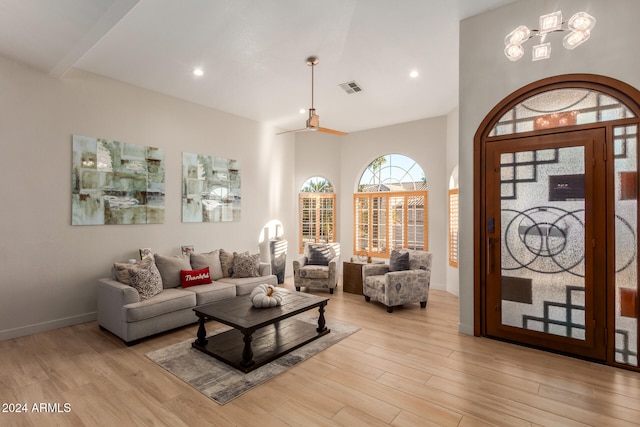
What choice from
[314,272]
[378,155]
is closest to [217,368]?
[314,272]

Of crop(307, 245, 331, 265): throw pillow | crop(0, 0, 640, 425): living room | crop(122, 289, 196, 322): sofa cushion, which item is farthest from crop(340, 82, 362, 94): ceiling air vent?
crop(122, 289, 196, 322): sofa cushion

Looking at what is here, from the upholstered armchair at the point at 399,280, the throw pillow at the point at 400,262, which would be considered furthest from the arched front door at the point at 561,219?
the throw pillow at the point at 400,262

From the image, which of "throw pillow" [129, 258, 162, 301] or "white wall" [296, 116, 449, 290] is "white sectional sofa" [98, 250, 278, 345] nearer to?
"throw pillow" [129, 258, 162, 301]

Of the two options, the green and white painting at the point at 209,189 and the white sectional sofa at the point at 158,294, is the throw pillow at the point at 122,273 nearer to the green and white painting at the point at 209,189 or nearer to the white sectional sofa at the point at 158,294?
the white sectional sofa at the point at 158,294

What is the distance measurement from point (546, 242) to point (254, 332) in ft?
10.9

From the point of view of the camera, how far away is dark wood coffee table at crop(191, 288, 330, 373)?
3.06 metres

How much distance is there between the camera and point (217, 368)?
119 inches

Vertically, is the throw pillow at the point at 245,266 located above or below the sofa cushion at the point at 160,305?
above

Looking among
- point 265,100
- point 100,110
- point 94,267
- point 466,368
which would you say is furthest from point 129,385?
point 265,100

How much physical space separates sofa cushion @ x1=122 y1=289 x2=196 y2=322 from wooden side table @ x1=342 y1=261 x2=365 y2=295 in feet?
9.16

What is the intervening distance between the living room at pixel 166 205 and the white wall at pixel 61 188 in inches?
0.5

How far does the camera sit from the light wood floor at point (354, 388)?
230 centimetres

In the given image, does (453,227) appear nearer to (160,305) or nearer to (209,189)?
(209,189)

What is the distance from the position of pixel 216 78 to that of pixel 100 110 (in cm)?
167
